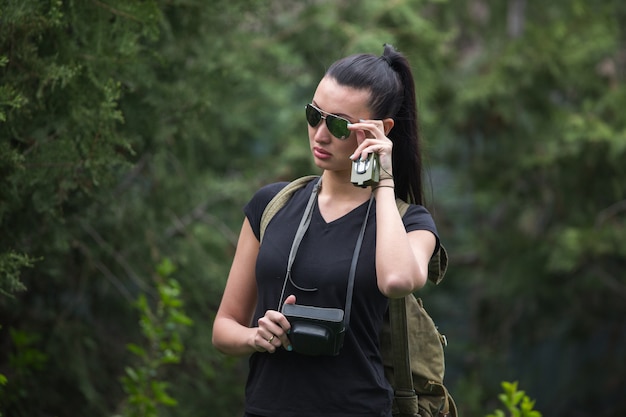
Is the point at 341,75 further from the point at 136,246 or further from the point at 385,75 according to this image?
the point at 136,246

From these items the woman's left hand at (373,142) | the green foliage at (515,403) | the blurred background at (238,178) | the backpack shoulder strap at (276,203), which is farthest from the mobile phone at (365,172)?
the green foliage at (515,403)

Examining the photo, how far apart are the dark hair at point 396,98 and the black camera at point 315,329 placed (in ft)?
2.04

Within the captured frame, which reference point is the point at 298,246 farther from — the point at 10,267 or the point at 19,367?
the point at 19,367

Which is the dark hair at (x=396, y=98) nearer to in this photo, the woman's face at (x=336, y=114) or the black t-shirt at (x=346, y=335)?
the woman's face at (x=336, y=114)

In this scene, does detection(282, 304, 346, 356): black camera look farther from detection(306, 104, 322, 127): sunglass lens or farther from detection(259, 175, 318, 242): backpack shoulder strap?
detection(306, 104, 322, 127): sunglass lens

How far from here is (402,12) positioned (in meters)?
6.17

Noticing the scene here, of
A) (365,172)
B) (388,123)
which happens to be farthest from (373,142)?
(388,123)

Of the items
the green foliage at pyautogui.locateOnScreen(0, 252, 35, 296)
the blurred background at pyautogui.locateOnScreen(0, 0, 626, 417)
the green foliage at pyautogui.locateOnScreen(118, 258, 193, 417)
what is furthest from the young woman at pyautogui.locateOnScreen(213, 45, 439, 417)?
the green foliage at pyautogui.locateOnScreen(118, 258, 193, 417)

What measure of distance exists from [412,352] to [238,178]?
3919 mm

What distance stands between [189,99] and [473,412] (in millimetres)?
3637

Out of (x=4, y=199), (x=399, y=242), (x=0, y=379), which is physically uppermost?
(x=4, y=199)

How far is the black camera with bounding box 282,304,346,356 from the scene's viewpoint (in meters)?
2.40

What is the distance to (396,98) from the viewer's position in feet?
9.01

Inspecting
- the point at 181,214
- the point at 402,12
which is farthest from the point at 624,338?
the point at 181,214
